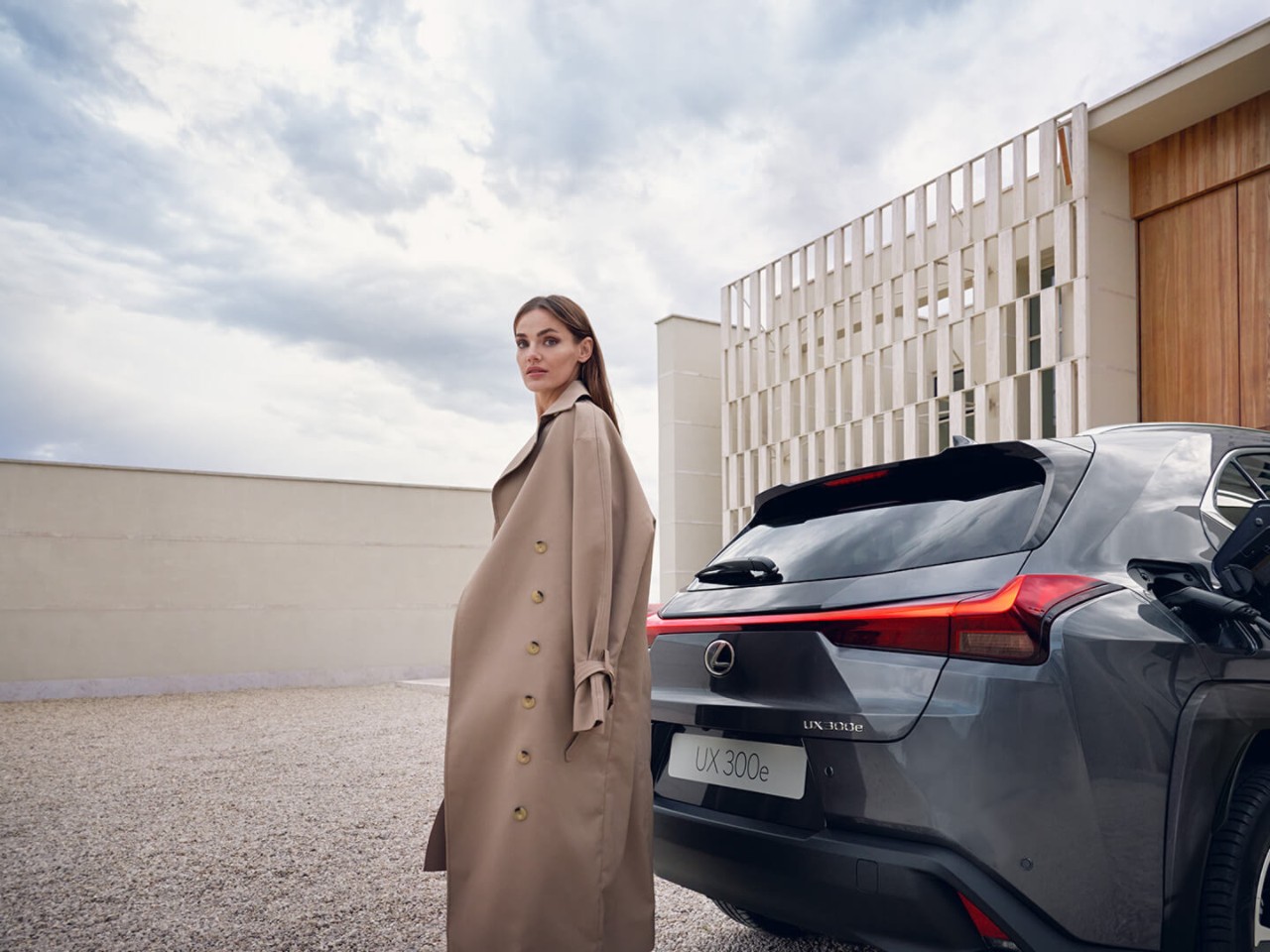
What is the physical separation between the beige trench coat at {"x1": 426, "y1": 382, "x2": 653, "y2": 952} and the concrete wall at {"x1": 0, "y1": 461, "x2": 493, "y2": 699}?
36.5 ft

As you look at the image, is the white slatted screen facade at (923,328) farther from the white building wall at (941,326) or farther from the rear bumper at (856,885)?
the rear bumper at (856,885)

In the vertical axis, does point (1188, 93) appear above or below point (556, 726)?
above

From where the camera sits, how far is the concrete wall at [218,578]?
11.1 m

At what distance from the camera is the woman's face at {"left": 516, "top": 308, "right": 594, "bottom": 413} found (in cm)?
217

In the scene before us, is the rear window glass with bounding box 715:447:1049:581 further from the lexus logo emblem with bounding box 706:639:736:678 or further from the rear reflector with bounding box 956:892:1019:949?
the rear reflector with bounding box 956:892:1019:949

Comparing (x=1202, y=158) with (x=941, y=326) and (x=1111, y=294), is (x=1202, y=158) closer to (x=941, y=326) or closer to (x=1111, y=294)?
(x=1111, y=294)

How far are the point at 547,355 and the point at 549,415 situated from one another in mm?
157

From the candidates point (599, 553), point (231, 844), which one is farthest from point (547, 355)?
point (231, 844)

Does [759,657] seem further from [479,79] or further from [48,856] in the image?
[479,79]

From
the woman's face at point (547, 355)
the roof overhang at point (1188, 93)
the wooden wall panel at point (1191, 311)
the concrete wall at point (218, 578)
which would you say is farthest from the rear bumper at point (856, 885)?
the concrete wall at point (218, 578)

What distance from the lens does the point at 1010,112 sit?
40.2 ft

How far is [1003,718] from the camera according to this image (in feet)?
5.50

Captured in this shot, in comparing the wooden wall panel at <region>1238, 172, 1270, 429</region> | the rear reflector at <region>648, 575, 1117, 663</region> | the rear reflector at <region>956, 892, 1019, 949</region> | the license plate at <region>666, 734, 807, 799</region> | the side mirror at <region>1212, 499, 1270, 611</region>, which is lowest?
the rear reflector at <region>956, 892, 1019, 949</region>

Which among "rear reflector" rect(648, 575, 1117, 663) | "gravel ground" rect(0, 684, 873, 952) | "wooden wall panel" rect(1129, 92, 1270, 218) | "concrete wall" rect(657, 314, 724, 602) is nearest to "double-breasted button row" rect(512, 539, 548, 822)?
"rear reflector" rect(648, 575, 1117, 663)
